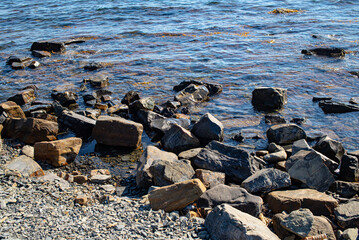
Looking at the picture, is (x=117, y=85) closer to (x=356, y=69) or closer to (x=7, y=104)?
(x=7, y=104)

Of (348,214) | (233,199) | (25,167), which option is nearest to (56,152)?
(25,167)

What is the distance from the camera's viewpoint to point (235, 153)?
6938 millimetres

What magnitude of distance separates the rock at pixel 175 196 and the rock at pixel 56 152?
267 cm

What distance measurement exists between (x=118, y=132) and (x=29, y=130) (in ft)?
6.34

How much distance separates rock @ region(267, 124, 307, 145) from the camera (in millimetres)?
8102

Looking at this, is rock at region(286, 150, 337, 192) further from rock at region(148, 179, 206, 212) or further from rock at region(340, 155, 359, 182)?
rock at region(148, 179, 206, 212)

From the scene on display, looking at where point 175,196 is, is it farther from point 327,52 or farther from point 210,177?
point 327,52

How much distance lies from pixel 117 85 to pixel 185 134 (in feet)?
15.4

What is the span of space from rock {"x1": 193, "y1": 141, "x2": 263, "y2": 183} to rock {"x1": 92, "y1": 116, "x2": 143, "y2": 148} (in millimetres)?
1669

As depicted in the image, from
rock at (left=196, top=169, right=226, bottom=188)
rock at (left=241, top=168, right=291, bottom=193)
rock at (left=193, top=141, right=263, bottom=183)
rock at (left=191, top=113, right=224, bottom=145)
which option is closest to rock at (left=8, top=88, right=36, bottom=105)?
rock at (left=191, top=113, right=224, bottom=145)

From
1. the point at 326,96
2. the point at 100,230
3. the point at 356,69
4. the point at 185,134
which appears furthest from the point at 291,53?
the point at 100,230

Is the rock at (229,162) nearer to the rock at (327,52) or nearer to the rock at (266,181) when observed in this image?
the rock at (266,181)

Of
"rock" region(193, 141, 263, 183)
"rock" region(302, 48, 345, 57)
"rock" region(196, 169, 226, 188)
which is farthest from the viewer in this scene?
"rock" region(302, 48, 345, 57)

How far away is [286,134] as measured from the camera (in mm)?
8117
